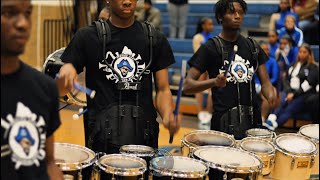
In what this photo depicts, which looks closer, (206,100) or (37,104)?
(37,104)

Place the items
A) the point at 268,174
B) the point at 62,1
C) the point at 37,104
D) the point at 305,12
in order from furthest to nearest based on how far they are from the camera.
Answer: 1. the point at 62,1
2. the point at 305,12
3. the point at 268,174
4. the point at 37,104

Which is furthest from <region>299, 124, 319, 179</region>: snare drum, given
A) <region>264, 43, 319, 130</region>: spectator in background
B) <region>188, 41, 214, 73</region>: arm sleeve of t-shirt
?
<region>264, 43, 319, 130</region>: spectator in background

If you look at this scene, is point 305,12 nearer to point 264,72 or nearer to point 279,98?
point 279,98

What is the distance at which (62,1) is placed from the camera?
10.9m

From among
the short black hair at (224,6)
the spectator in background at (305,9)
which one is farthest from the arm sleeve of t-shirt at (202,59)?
the spectator in background at (305,9)

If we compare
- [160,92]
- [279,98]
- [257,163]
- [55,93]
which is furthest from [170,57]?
[279,98]

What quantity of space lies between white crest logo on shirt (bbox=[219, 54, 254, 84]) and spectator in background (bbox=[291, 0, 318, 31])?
6.24 meters

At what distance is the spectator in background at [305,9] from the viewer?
9.59 m

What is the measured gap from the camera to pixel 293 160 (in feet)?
11.8

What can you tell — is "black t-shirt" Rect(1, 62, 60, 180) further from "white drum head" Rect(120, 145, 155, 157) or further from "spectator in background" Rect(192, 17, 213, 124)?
"spectator in background" Rect(192, 17, 213, 124)

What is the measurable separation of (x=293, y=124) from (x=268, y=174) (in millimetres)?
4381

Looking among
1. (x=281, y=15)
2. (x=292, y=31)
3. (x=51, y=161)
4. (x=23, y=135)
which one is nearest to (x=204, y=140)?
(x=51, y=161)

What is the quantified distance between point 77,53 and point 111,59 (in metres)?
0.19

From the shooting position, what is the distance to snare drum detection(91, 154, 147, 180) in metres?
2.59
